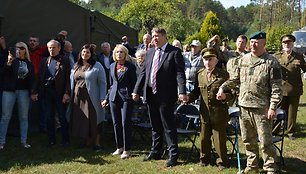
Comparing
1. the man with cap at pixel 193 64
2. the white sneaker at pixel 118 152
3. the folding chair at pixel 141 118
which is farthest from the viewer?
the man with cap at pixel 193 64

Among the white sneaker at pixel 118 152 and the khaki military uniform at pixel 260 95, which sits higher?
the khaki military uniform at pixel 260 95

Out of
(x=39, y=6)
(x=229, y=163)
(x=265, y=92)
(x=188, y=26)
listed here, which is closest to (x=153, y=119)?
(x=229, y=163)

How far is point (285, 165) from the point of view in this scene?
211 inches

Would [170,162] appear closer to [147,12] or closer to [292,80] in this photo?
[292,80]

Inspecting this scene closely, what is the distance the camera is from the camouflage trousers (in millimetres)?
4531

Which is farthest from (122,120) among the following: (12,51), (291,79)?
(291,79)

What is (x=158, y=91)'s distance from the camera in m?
5.18

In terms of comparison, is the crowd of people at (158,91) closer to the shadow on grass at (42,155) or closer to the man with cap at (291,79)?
the man with cap at (291,79)

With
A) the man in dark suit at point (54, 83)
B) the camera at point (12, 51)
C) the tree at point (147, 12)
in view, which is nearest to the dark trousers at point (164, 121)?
the man in dark suit at point (54, 83)

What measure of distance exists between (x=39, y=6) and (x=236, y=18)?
8505cm

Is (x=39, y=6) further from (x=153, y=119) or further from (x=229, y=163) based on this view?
(x=229, y=163)

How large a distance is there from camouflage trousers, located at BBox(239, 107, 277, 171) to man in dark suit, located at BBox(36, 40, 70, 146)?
9.68 feet

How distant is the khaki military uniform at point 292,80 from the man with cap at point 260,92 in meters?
2.51

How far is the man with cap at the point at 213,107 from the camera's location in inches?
197
